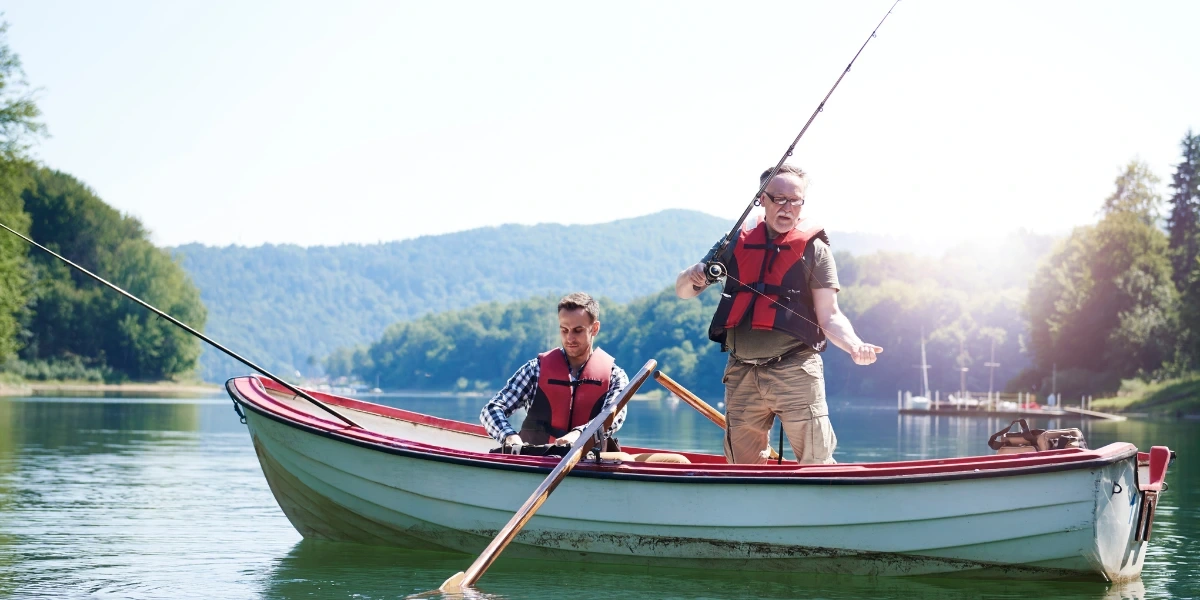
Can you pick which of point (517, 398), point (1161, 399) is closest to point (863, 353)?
point (517, 398)

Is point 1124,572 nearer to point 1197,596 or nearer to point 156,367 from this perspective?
point 1197,596

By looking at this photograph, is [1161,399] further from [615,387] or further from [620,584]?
[620,584]

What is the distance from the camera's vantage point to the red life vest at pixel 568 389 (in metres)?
7.41

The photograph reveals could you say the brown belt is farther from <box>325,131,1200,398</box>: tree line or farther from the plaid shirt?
<box>325,131,1200,398</box>: tree line

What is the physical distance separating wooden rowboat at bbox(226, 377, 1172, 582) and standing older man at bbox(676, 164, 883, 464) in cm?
34

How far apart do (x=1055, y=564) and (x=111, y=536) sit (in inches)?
244

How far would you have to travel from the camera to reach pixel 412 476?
7691mm

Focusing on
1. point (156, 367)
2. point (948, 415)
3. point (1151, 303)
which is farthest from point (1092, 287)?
point (156, 367)

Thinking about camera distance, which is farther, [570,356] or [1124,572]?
[570,356]

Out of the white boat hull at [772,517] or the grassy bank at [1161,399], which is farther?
the grassy bank at [1161,399]

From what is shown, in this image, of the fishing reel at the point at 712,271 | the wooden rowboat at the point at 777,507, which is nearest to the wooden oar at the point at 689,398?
the wooden rowboat at the point at 777,507

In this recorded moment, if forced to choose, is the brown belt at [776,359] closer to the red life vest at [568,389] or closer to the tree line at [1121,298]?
the red life vest at [568,389]

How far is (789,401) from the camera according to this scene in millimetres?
6781

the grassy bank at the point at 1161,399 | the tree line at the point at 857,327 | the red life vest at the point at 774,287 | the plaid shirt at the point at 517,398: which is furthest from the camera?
the tree line at the point at 857,327
